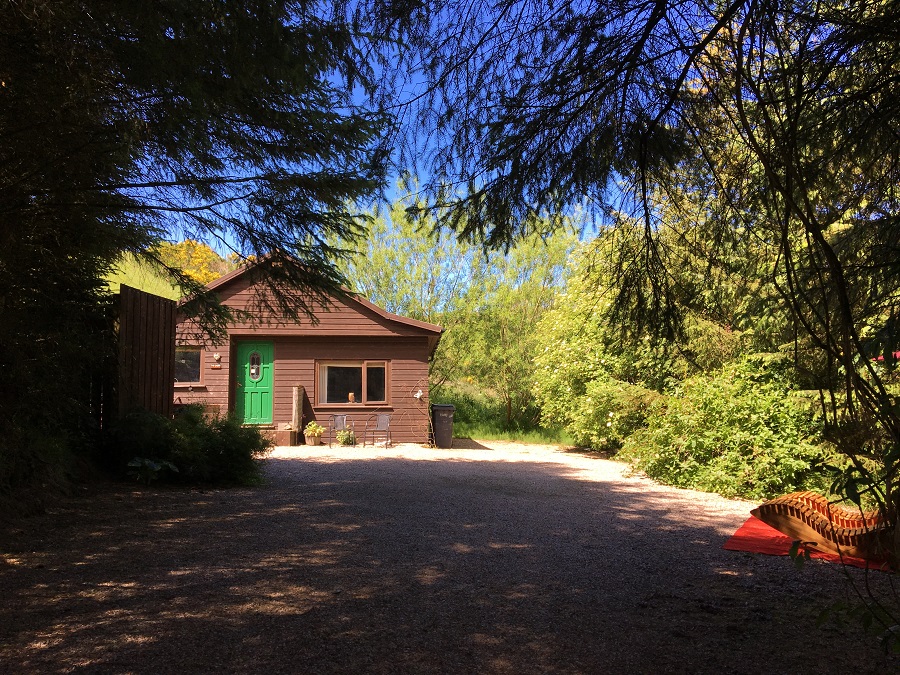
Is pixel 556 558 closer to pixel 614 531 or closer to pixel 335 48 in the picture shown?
pixel 614 531

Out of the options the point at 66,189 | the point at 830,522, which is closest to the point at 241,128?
the point at 66,189

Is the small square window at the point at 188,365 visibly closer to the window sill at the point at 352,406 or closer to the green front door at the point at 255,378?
the green front door at the point at 255,378

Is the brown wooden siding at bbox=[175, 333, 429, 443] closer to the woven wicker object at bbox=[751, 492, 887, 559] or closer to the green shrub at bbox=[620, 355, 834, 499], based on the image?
the green shrub at bbox=[620, 355, 834, 499]

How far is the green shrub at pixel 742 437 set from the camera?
338 inches

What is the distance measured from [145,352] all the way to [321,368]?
25.6ft

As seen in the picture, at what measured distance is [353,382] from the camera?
643 inches

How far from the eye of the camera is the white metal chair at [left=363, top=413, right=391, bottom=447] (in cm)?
1561

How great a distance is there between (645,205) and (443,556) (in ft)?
9.53

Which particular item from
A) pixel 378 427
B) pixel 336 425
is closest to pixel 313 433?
pixel 336 425

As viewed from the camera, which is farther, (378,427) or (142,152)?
A: (378,427)

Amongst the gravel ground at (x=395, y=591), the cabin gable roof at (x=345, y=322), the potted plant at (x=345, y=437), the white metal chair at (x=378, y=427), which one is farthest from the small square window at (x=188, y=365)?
the gravel ground at (x=395, y=591)

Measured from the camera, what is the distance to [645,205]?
4.16 metres

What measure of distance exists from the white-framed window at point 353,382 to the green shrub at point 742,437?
760 centimetres

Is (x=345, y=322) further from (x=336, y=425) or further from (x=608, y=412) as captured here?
(x=608, y=412)
